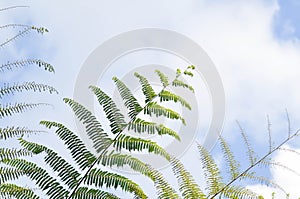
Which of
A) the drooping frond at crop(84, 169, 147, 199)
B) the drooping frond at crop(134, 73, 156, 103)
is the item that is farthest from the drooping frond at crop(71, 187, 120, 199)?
the drooping frond at crop(134, 73, 156, 103)

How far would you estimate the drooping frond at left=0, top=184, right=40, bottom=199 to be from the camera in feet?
12.3

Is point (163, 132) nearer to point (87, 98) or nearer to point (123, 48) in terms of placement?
point (87, 98)

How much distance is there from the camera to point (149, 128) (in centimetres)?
381

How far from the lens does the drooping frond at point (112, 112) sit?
3.86 metres

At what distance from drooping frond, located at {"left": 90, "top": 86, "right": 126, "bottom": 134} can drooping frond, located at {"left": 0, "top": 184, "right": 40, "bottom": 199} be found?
0.72 m

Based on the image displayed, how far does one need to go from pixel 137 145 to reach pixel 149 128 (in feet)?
0.55

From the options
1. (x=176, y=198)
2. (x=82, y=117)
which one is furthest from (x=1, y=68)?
(x=176, y=198)

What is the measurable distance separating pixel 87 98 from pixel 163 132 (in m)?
1.47

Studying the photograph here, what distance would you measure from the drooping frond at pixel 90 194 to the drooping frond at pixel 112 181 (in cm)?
5

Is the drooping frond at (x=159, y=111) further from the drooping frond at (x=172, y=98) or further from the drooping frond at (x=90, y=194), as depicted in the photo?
the drooping frond at (x=90, y=194)

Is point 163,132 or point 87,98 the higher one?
point 87,98

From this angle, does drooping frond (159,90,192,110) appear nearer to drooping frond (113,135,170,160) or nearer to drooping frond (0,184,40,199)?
drooping frond (113,135,170,160)

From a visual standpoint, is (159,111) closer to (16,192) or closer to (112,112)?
(112,112)

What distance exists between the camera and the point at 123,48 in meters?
9.12
